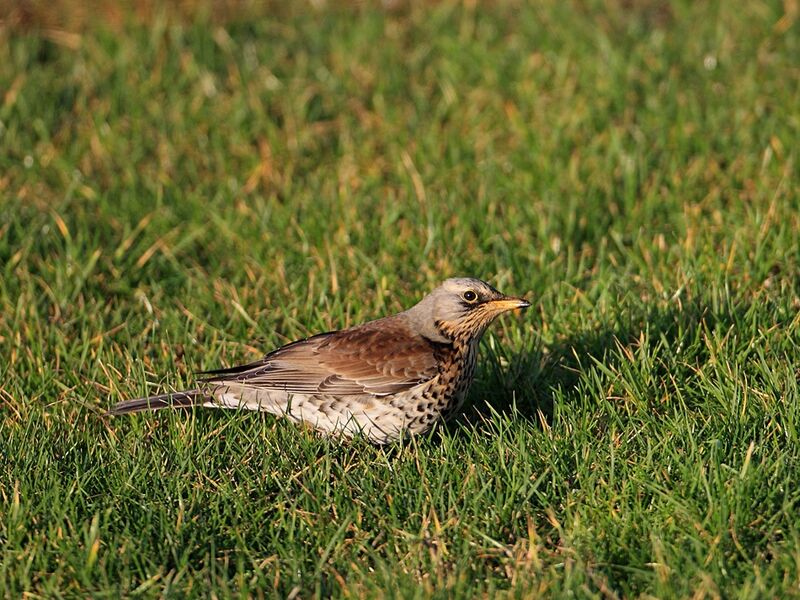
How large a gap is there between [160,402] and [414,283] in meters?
1.95

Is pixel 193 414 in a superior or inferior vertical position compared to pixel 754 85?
inferior

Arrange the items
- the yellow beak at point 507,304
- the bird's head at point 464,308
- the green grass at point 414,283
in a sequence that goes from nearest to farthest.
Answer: the green grass at point 414,283 → the yellow beak at point 507,304 → the bird's head at point 464,308

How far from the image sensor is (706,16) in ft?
34.5

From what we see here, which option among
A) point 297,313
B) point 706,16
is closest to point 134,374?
point 297,313

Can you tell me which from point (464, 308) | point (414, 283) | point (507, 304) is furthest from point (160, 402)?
point (414, 283)

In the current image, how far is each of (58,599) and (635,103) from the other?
6202 mm


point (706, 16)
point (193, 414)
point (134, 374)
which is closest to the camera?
point (193, 414)

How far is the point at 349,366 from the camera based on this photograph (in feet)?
19.9

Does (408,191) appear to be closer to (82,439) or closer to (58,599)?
(82,439)

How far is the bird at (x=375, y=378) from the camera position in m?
5.91

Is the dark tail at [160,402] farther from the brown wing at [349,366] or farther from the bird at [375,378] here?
the brown wing at [349,366]

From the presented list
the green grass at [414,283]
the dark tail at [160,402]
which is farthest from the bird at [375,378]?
the green grass at [414,283]

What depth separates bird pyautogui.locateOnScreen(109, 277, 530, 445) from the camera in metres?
5.91

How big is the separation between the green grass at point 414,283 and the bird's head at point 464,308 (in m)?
0.40
